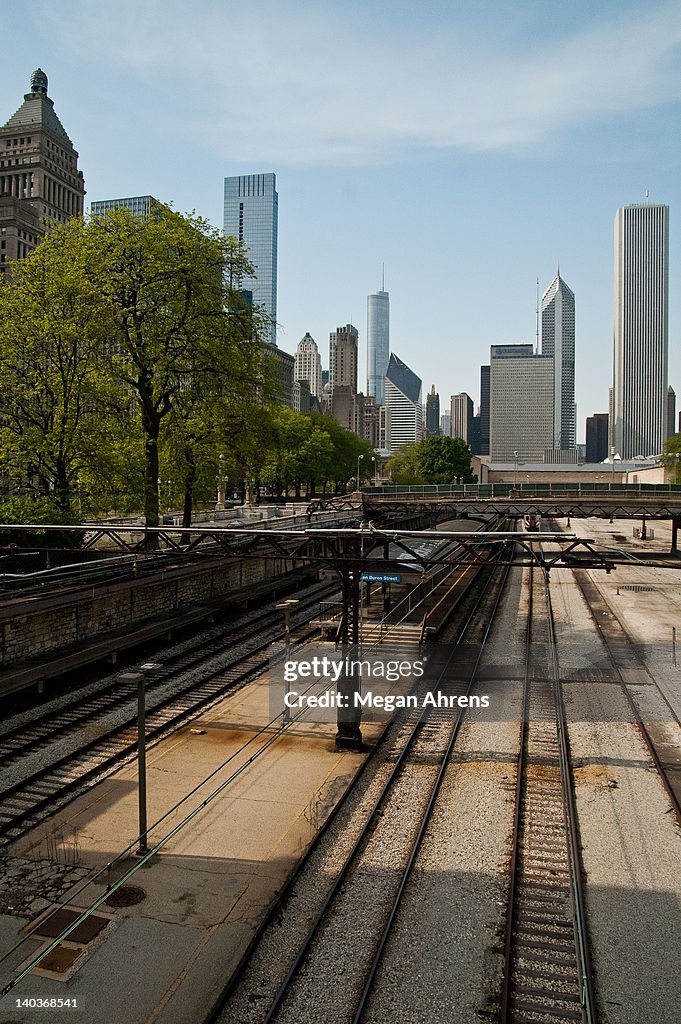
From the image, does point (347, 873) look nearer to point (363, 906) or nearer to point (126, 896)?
point (363, 906)

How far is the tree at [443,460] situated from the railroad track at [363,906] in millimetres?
99475

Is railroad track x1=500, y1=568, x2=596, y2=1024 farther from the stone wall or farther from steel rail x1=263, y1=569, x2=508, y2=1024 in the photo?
the stone wall

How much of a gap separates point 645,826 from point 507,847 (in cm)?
260

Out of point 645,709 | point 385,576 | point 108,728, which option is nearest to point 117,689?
point 108,728

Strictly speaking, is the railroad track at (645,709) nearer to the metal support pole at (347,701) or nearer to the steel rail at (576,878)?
the steel rail at (576,878)

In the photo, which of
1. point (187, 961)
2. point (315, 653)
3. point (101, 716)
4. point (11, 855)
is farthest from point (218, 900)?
point (315, 653)

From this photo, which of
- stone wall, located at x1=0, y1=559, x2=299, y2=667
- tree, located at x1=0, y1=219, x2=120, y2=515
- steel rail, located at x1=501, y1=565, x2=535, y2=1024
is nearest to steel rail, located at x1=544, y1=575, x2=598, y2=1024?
steel rail, located at x1=501, y1=565, x2=535, y2=1024

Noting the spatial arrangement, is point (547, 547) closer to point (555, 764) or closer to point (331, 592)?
point (331, 592)

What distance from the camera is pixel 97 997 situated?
866 cm

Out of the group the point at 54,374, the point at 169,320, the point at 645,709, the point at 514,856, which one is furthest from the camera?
the point at 169,320

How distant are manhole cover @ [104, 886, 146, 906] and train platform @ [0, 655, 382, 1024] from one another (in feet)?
0.08

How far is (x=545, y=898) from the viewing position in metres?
10.8

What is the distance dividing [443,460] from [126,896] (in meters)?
107

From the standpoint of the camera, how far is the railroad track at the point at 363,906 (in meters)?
8.54
